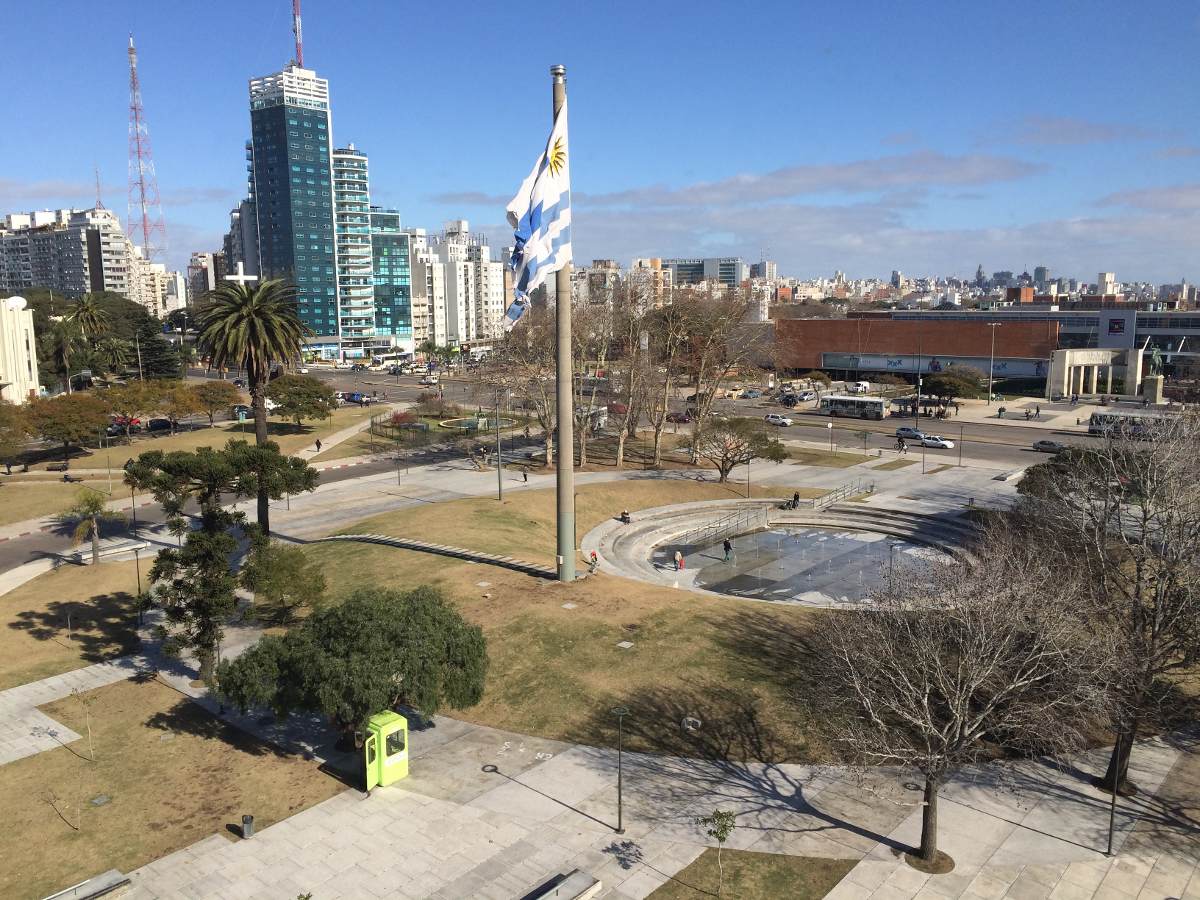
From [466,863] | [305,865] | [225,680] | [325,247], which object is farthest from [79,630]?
[325,247]

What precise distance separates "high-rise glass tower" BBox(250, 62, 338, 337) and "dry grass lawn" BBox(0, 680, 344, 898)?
14758cm

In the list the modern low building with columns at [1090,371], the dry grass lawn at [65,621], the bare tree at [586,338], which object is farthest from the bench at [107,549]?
the modern low building with columns at [1090,371]

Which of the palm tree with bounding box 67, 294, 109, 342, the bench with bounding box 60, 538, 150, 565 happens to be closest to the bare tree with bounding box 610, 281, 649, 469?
the bench with bounding box 60, 538, 150, 565

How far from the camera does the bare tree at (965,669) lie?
18.5 metres

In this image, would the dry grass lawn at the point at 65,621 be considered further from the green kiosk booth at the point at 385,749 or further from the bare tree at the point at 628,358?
the bare tree at the point at 628,358

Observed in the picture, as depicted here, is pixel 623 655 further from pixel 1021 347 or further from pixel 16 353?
pixel 1021 347

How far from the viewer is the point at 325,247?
546 feet

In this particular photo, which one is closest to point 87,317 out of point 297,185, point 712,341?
point 297,185

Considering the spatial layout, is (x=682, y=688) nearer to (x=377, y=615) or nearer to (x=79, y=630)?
(x=377, y=615)

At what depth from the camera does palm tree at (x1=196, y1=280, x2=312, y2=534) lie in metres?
49.2

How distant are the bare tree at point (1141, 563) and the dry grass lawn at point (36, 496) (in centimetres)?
5612

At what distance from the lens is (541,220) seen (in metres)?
31.1

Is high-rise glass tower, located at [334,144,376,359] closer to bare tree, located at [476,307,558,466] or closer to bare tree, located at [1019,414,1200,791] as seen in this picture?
bare tree, located at [476,307,558,466]

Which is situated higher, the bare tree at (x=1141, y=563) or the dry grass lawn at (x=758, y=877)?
the bare tree at (x=1141, y=563)
